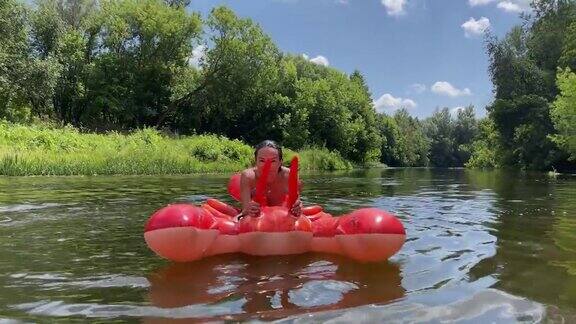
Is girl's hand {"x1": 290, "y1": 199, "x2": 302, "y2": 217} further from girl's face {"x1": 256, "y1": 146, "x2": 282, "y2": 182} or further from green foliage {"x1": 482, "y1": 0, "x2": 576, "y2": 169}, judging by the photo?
green foliage {"x1": 482, "y1": 0, "x2": 576, "y2": 169}

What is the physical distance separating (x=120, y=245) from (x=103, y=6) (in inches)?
1590

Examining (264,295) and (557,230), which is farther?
(557,230)

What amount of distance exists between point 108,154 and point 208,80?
2060 cm

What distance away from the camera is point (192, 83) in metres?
44.0

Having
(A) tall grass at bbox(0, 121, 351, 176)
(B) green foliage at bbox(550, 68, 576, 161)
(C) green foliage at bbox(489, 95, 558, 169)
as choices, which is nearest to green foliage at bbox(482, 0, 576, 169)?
(C) green foliage at bbox(489, 95, 558, 169)

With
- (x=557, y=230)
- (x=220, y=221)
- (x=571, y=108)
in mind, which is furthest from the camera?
(x=571, y=108)

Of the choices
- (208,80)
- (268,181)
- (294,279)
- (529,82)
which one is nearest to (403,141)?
(529,82)

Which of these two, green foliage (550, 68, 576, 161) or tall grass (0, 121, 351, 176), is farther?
green foliage (550, 68, 576, 161)

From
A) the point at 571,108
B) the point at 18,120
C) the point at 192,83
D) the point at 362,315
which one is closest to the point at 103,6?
the point at 192,83

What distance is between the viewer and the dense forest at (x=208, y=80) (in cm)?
3741

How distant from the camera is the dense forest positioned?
37.4 m

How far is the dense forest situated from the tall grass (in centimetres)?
708

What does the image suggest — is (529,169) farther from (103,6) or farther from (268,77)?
(103,6)

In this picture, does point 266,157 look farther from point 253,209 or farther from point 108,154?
point 108,154
